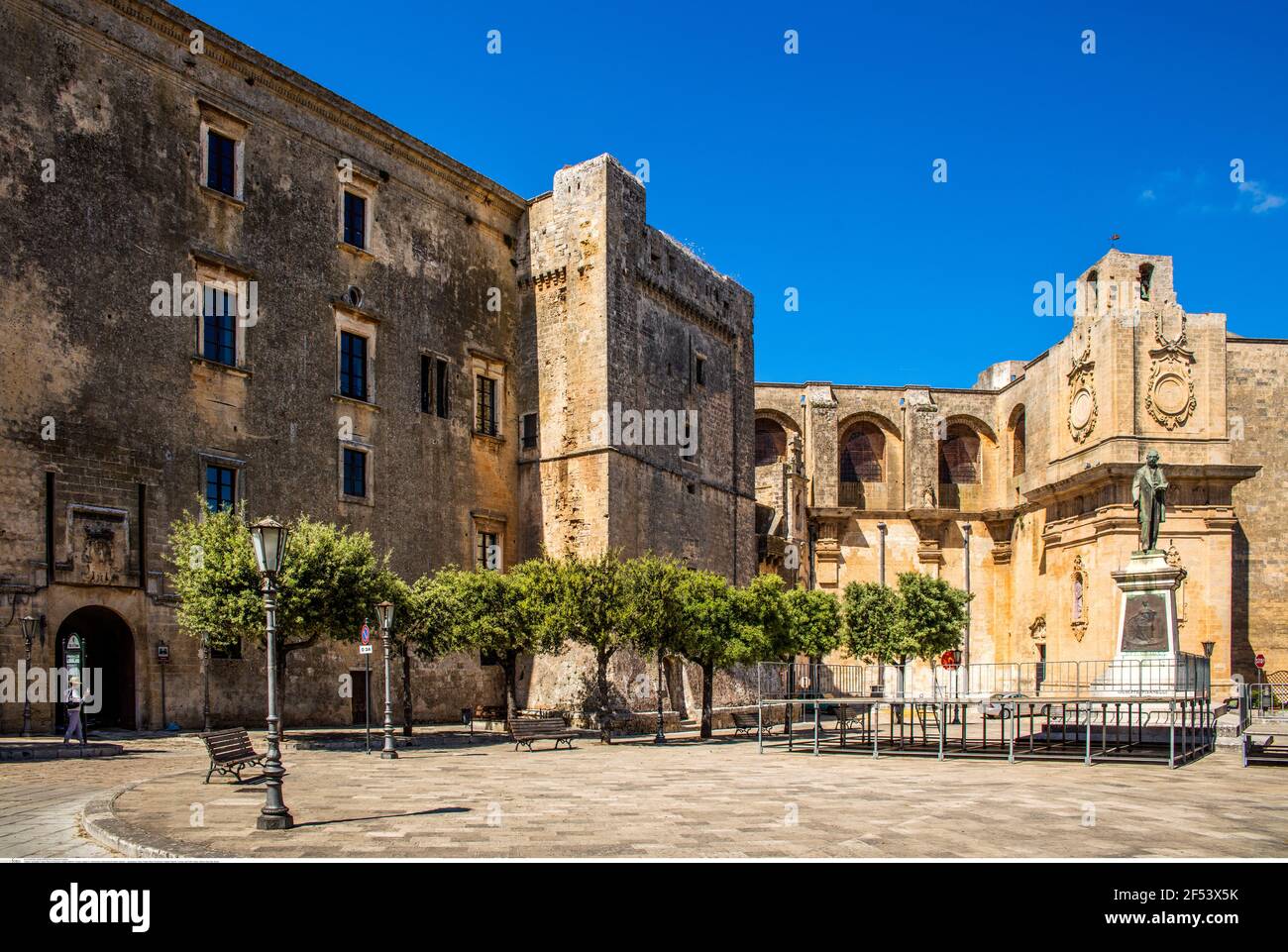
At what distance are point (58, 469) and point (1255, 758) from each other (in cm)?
2321

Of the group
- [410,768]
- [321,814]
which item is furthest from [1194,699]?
[321,814]

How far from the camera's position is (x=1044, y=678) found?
1497 inches

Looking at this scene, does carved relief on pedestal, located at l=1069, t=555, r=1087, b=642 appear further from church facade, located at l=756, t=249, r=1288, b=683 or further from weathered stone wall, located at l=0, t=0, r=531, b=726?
weathered stone wall, located at l=0, t=0, r=531, b=726

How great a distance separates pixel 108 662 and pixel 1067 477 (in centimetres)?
3464

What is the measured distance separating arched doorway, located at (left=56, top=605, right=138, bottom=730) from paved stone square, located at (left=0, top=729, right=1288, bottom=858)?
3757 millimetres

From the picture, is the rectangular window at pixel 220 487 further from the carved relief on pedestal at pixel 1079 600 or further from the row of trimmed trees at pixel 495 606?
the carved relief on pedestal at pixel 1079 600

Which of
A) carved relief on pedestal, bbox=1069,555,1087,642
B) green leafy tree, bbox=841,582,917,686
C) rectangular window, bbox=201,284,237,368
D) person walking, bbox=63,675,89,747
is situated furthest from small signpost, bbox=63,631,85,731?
carved relief on pedestal, bbox=1069,555,1087,642

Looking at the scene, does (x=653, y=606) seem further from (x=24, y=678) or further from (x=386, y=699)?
(x=24, y=678)

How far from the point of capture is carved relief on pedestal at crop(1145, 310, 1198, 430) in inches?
1630

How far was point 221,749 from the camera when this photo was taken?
14.8 meters

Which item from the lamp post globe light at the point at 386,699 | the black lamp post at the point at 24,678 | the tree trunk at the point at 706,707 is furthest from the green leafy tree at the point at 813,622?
the black lamp post at the point at 24,678

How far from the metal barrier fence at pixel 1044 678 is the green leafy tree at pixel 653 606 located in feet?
7.76

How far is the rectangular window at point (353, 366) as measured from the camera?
2888 centimetres
